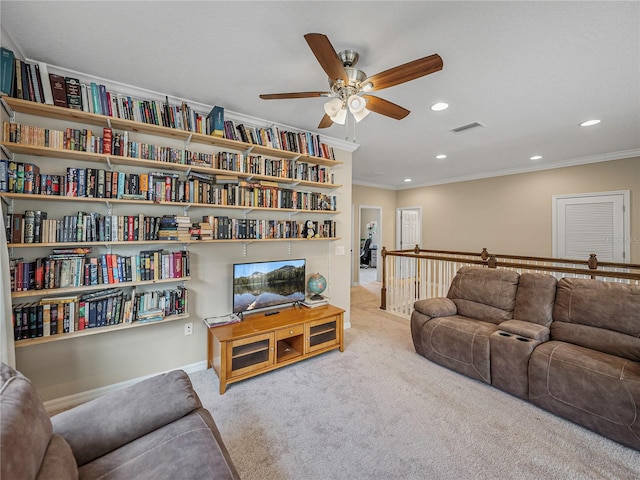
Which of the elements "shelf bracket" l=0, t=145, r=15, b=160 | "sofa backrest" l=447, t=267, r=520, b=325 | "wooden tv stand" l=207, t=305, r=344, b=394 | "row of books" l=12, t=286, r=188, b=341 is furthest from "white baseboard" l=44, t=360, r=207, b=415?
"sofa backrest" l=447, t=267, r=520, b=325

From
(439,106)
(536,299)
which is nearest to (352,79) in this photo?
(439,106)

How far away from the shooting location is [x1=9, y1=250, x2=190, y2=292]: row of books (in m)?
1.84

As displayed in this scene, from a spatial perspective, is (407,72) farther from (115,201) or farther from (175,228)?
(115,201)

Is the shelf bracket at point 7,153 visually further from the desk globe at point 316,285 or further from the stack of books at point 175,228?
the desk globe at point 316,285

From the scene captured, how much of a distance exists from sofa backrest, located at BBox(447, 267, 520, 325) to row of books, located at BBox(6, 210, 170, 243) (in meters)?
3.08

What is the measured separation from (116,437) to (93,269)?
1346 mm

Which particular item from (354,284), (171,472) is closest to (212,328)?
(171,472)

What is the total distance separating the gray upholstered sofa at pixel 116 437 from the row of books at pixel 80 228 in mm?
1255

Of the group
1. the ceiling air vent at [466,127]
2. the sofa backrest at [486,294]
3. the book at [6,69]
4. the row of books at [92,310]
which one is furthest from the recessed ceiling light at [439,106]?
the book at [6,69]

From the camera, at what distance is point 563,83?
84.3 inches

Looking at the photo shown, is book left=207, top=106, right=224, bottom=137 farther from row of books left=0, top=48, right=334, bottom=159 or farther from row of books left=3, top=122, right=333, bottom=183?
row of books left=3, top=122, right=333, bottom=183

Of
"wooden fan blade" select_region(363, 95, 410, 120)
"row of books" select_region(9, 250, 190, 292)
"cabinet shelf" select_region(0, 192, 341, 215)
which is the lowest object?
"row of books" select_region(9, 250, 190, 292)

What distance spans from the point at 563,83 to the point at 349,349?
10.1ft

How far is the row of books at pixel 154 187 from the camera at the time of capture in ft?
6.05
